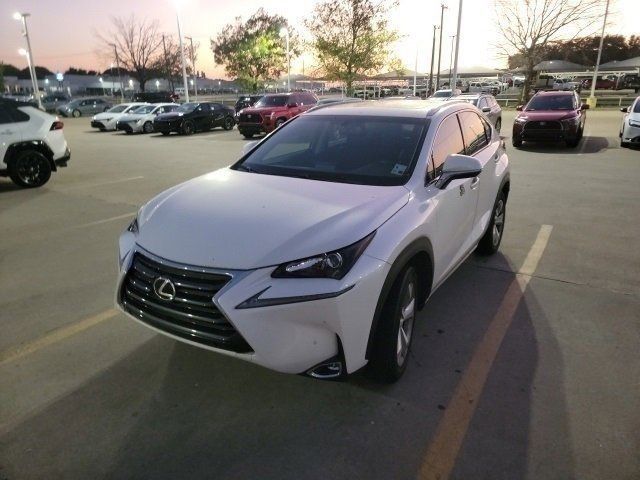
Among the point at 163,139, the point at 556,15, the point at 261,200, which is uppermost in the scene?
the point at 556,15

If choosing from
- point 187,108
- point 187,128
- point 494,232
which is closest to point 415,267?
point 494,232

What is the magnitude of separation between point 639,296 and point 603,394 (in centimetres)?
177

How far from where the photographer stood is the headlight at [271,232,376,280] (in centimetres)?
236

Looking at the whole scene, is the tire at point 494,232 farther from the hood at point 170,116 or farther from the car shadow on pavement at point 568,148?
the hood at point 170,116

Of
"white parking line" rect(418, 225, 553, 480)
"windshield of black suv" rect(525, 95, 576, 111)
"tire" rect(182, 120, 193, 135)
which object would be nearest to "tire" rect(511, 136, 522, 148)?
"windshield of black suv" rect(525, 95, 576, 111)

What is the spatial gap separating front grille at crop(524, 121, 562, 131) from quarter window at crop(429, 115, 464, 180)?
36.8 feet

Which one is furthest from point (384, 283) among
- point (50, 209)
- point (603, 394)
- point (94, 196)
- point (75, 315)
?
point (94, 196)

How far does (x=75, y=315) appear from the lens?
393cm

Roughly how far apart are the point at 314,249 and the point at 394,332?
72cm

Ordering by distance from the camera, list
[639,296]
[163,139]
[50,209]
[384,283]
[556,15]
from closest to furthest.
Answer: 1. [384,283]
2. [639,296]
3. [50,209]
4. [163,139]
5. [556,15]

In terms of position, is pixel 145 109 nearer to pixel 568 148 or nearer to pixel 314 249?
pixel 568 148

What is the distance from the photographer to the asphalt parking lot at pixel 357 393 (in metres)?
2.37

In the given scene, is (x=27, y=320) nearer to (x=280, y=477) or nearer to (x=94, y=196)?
(x=280, y=477)

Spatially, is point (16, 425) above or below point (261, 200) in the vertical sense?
below
